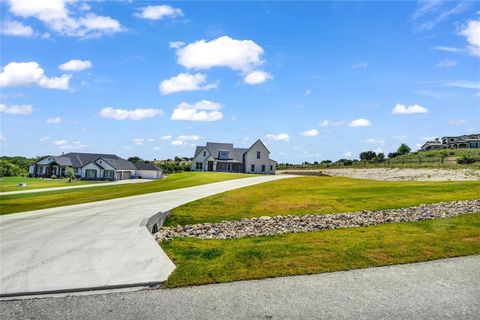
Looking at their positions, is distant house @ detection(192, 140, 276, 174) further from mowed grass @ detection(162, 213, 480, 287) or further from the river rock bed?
mowed grass @ detection(162, 213, 480, 287)

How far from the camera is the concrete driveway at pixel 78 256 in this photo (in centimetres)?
928

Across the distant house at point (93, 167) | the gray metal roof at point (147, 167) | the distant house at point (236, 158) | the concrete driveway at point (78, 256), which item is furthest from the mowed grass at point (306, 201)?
the gray metal roof at point (147, 167)

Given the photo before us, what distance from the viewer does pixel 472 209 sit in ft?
67.8

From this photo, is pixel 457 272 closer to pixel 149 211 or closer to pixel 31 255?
pixel 31 255

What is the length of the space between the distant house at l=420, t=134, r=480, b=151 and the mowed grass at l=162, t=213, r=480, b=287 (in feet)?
431

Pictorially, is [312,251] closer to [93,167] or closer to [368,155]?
[93,167]

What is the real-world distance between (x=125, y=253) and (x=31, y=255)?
3128 millimetres

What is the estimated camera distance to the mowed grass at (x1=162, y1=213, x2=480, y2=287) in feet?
32.9

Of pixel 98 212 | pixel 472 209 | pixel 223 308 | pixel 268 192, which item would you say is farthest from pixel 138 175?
pixel 223 308

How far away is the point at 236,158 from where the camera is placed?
273 ft

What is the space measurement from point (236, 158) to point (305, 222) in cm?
6465

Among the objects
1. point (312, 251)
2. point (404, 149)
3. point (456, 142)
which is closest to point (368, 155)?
point (404, 149)

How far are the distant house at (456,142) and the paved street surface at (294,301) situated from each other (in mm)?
137248

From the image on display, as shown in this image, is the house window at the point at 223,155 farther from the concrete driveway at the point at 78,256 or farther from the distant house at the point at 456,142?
the distant house at the point at 456,142
